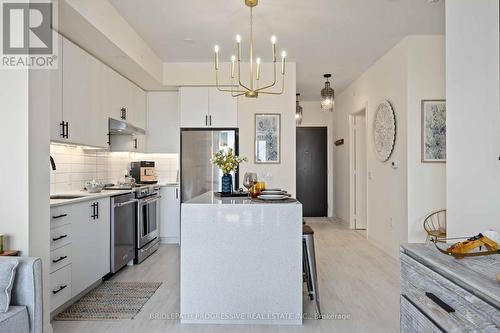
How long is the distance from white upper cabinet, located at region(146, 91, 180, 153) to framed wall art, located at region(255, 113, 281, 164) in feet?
4.42

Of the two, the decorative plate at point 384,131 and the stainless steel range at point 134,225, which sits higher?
the decorative plate at point 384,131

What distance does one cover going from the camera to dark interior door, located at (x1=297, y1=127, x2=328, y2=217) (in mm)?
7914

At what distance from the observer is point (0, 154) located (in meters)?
2.07

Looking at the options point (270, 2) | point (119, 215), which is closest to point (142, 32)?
point (270, 2)

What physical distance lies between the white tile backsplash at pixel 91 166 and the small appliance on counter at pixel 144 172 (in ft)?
0.38

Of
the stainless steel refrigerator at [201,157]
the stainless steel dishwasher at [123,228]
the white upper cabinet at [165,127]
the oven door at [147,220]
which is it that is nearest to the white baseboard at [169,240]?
the oven door at [147,220]

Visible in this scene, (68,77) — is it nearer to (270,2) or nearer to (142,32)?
(142,32)

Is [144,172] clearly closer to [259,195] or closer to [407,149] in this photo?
[259,195]

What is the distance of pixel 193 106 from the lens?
17.1 ft

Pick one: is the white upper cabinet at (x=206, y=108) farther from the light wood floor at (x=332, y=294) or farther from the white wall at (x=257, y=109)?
the light wood floor at (x=332, y=294)

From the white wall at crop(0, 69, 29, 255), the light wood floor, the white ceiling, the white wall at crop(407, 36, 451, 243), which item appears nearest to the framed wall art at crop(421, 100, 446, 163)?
the white wall at crop(407, 36, 451, 243)

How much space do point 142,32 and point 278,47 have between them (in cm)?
168

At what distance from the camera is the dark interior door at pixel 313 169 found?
7.91 meters

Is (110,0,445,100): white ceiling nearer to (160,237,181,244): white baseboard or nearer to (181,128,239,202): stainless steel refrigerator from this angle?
(181,128,239,202): stainless steel refrigerator
